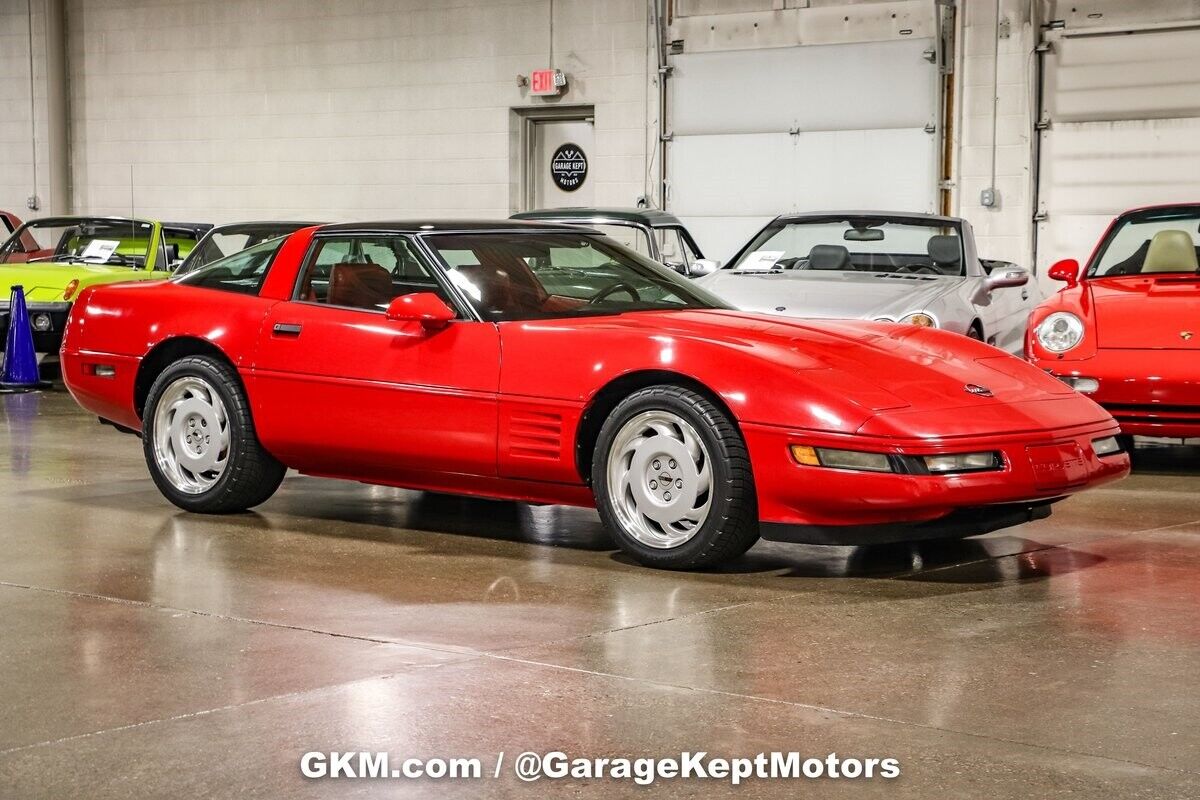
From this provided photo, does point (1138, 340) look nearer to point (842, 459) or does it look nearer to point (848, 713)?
point (842, 459)

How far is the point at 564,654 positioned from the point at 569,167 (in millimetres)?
14700

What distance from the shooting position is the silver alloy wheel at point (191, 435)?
6.62 m

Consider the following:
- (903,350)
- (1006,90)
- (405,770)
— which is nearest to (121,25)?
(1006,90)

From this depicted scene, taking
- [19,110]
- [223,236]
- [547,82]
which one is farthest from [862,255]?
[19,110]

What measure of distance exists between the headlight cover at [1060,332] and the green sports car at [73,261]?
24.9ft

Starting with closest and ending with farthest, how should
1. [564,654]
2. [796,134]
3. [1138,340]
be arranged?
[564,654]
[1138,340]
[796,134]

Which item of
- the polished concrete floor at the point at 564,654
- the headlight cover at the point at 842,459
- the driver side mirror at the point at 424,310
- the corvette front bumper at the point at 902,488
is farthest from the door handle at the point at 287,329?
the headlight cover at the point at 842,459

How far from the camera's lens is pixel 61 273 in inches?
534

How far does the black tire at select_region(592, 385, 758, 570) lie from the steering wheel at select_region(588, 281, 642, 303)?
0.82 meters

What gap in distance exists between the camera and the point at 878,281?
31.0 feet

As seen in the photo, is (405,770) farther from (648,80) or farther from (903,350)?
(648,80)

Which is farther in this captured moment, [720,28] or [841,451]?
[720,28]

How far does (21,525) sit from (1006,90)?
1158 centimetres

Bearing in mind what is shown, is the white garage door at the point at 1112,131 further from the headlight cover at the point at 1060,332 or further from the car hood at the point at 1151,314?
the headlight cover at the point at 1060,332
